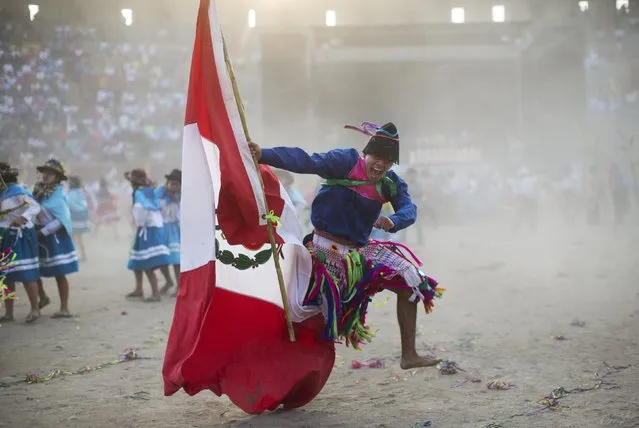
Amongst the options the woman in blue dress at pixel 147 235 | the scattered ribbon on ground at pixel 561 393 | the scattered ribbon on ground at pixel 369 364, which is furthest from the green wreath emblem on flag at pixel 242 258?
the woman in blue dress at pixel 147 235

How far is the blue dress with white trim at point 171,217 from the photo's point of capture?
34.4 ft

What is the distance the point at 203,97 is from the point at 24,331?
459 centimetres

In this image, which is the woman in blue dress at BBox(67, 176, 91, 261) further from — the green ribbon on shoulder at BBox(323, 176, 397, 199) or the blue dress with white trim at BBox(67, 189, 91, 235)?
the green ribbon on shoulder at BBox(323, 176, 397, 199)

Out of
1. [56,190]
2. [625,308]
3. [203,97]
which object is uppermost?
[203,97]

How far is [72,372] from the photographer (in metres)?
6.04

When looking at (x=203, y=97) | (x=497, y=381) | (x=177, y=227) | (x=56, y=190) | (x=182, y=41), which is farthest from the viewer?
(x=182, y=41)

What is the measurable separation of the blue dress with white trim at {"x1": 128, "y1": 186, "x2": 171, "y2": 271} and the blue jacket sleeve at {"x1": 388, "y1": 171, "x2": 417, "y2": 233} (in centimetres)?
577

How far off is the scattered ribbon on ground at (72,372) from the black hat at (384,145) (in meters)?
3.03

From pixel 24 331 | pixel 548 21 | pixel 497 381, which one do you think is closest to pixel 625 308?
pixel 497 381

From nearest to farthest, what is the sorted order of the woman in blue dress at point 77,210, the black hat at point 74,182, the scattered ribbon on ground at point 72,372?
the scattered ribbon on ground at point 72,372, the black hat at point 74,182, the woman in blue dress at point 77,210

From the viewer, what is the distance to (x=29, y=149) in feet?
94.9

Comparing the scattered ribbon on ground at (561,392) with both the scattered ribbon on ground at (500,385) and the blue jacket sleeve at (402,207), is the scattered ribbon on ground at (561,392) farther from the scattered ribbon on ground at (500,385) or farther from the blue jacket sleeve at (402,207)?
the blue jacket sleeve at (402,207)

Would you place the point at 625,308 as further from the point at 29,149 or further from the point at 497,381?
the point at 29,149

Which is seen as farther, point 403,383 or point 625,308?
point 625,308
